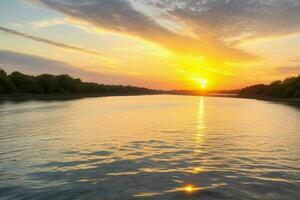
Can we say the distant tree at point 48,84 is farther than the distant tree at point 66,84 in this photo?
No

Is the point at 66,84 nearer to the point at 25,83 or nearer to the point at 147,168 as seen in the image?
the point at 25,83

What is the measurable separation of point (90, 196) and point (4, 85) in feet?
421

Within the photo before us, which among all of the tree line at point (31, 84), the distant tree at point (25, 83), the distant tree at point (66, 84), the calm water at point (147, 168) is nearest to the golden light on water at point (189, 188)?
the calm water at point (147, 168)

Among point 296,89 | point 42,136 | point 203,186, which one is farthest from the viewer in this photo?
point 296,89

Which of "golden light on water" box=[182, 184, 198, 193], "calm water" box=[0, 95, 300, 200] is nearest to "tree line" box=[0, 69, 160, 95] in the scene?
"calm water" box=[0, 95, 300, 200]

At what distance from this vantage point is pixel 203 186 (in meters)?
15.6

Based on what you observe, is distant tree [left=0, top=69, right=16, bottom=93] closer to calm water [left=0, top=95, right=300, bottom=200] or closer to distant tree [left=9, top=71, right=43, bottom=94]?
distant tree [left=9, top=71, right=43, bottom=94]

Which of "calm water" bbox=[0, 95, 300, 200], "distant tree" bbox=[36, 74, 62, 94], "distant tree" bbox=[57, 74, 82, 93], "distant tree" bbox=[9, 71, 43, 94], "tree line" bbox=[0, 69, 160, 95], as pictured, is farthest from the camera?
"distant tree" bbox=[57, 74, 82, 93]

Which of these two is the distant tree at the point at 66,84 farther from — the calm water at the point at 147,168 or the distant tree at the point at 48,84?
the calm water at the point at 147,168

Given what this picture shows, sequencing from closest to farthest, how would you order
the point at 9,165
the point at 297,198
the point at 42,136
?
the point at 297,198 < the point at 9,165 < the point at 42,136

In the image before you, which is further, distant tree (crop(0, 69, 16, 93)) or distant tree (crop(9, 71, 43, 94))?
distant tree (crop(9, 71, 43, 94))

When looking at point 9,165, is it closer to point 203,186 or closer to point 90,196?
point 90,196

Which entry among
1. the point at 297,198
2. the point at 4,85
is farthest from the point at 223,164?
the point at 4,85

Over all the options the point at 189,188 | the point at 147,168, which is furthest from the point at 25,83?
the point at 189,188
